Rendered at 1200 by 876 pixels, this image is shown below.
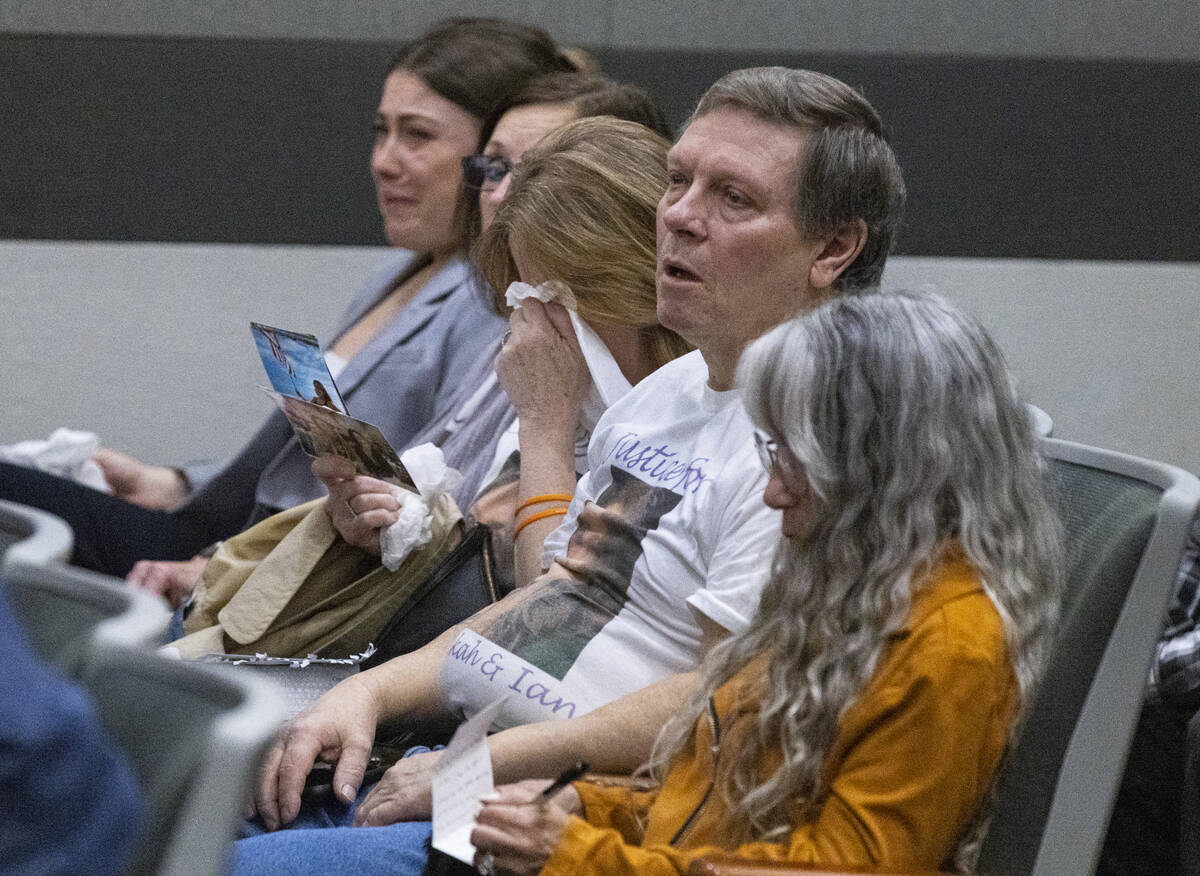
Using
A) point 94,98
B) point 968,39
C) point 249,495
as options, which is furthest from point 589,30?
point 249,495

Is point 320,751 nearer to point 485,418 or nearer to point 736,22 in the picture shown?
point 485,418

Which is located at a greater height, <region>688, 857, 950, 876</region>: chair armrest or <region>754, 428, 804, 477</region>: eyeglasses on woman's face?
<region>754, 428, 804, 477</region>: eyeglasses on woman's face

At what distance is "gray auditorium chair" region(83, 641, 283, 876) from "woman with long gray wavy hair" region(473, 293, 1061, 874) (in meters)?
0.48

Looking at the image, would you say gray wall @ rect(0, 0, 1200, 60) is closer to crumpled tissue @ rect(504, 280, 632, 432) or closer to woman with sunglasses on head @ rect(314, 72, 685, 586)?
woman with sunglasses on head @ rect(314, 72, 685, 586)

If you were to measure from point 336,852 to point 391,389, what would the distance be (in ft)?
4.84

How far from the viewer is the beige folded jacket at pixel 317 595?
75.0 inches

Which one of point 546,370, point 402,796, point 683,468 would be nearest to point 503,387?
point 546,370

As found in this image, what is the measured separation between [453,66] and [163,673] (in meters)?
2.37

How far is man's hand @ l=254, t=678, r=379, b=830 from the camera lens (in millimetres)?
1584

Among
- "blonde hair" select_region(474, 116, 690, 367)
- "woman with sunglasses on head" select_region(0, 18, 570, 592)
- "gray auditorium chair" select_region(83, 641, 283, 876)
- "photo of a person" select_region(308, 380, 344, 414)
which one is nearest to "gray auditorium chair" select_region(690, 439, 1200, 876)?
"gray auditorium chair" select_region(83, 641, 283, 876)

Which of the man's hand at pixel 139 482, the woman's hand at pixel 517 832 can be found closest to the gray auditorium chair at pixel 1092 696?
the woman's hand at pixel 517 832

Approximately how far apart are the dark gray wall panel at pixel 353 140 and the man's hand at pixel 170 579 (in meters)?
1.17

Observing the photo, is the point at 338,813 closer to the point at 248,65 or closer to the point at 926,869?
the point at 926,869

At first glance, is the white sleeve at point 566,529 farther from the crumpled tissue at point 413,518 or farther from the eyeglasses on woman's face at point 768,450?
the eyeglasses on woman's face at point 768,450
